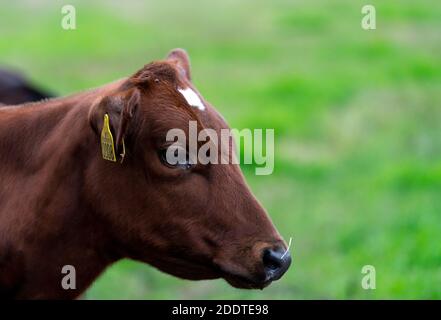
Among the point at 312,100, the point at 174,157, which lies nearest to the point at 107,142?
the point at 174,157

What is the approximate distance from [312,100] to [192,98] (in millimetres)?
9454

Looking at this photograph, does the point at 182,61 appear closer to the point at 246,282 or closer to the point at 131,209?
the point at 131,209

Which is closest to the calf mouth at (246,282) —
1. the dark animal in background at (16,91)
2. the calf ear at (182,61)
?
the calf ear at (182,61)

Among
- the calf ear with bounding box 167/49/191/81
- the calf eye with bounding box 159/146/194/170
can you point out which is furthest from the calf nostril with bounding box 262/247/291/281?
the calf ear with bounding box 167/49/191/81

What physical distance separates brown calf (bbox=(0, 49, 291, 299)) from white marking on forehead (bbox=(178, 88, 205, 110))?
0.10 ft

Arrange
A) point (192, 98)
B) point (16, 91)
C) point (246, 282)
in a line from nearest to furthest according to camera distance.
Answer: point (246, 282)
point (192, 98)
point (16, 91)

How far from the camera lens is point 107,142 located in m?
4.49

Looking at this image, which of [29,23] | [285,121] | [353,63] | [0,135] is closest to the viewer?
[0,135]

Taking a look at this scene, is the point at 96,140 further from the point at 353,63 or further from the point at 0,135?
the point at 353,63

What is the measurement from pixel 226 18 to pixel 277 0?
1.63 meters

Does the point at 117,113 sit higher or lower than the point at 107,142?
higher

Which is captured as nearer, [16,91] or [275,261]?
[275,261]

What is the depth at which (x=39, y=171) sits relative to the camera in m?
4.82
